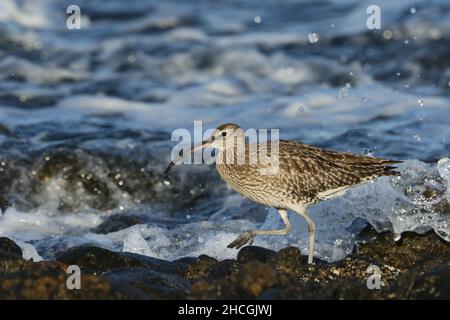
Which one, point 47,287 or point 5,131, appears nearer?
point 47,287

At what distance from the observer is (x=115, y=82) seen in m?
17.4

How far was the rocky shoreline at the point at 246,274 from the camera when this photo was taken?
6.55m

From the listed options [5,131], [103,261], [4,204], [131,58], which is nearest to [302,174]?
[103,261]

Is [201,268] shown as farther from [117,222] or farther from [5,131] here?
[5,131]

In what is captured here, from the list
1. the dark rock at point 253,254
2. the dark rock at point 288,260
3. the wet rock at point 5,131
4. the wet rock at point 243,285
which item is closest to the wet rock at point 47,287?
the wet rock at point 243,285

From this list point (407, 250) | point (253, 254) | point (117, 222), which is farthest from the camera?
point (117, 222)

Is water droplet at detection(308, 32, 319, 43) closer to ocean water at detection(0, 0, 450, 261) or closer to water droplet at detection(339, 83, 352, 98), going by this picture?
ocean water at detection(0, 0, 450, 261)

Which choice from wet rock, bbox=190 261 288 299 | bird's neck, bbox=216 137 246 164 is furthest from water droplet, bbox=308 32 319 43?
wet rock, bbox=190 261 288 299

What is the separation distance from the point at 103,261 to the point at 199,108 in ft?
25.9

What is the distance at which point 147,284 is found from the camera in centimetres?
724

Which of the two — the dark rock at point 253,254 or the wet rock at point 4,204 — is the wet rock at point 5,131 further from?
the dark rock at point 253,254

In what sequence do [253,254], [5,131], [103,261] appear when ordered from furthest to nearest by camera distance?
1. [5,131]
2. [253,254]
3. [103,261]
